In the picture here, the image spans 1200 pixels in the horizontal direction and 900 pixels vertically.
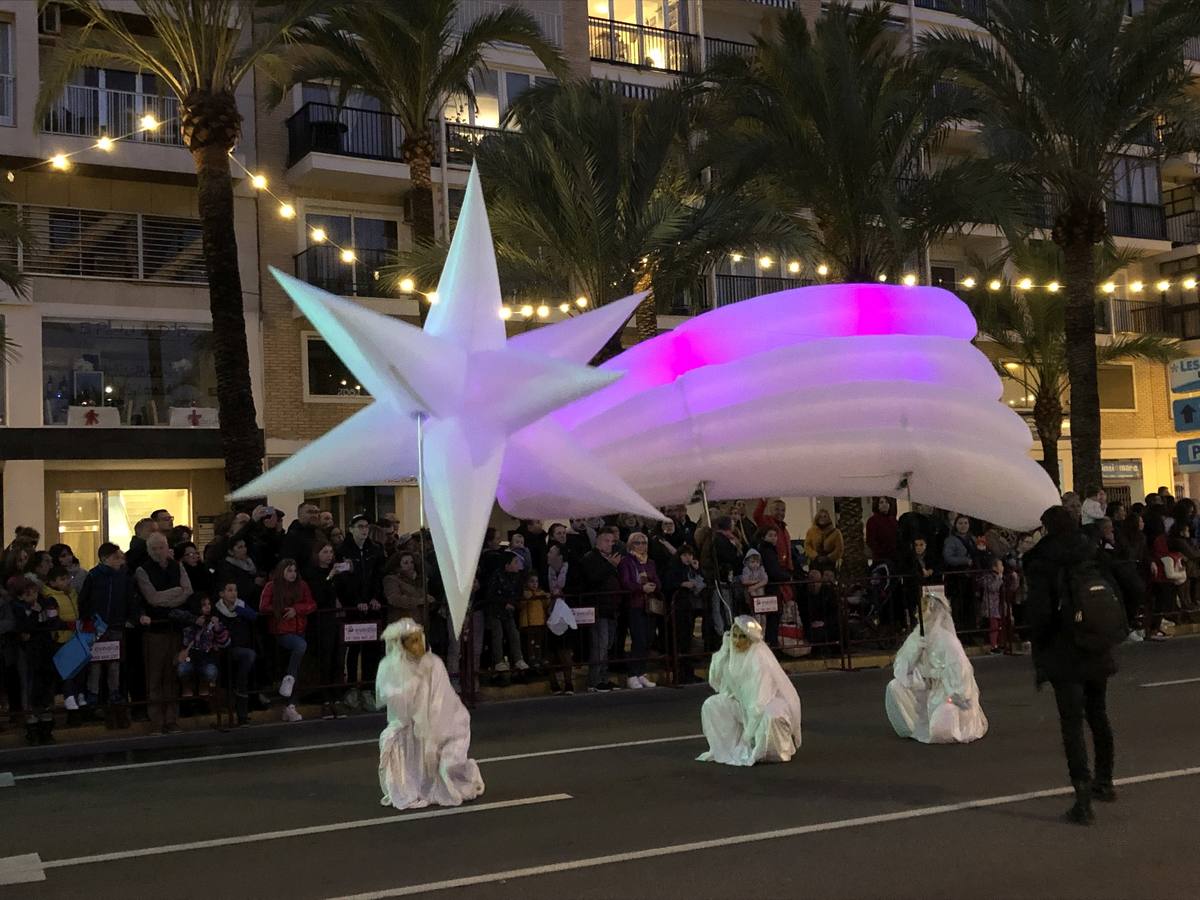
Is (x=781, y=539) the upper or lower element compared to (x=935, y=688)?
upper

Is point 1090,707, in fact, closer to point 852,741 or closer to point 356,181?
point 852,741

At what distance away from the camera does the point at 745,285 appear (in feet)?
105

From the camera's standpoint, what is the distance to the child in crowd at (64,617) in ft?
39.3

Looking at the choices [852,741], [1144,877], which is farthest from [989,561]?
[1144,877]

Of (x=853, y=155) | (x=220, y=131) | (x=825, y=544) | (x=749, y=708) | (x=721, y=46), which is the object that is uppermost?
(x=721, y=46)

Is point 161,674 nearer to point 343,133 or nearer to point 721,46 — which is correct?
point 343,133

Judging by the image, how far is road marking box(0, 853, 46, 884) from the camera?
7.04 m

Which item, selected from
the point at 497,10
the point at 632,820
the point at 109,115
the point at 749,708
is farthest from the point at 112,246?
the point at 632,820

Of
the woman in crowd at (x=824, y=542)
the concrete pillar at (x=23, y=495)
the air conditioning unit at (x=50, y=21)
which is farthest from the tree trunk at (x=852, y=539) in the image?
the air conditioning unit at (x=50, y=21)

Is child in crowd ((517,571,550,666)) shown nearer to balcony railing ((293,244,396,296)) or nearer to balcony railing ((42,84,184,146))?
balcony railing ((293,244,396,296))

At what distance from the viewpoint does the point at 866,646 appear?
55.4ft

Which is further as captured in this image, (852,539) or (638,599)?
(852,539)

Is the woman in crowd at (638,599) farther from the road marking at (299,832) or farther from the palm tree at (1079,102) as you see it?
the palm tree at (1079,102)

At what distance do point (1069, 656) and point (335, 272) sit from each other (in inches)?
831
